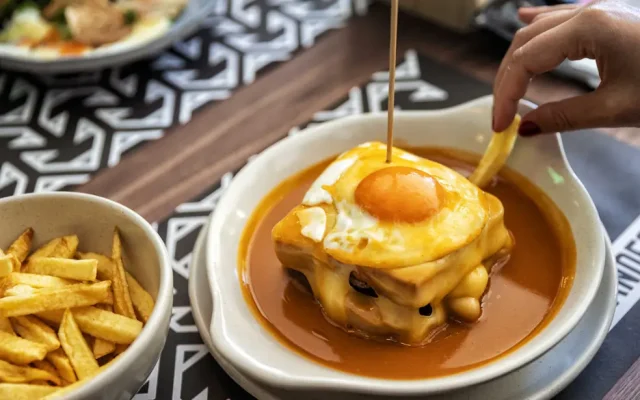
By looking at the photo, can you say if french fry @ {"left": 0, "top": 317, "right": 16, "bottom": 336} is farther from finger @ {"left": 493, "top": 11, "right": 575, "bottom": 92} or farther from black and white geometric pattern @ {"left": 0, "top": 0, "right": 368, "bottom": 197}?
finger @ {"left": 493, "top": 11, "right": 575, "bottom": 92}

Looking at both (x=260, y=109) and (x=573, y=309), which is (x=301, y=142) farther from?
(x=573, y=309)

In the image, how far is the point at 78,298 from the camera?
1176mm

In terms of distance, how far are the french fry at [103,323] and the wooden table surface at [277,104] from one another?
0.57 metres

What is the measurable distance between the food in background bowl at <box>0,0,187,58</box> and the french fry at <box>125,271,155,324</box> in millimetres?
1023

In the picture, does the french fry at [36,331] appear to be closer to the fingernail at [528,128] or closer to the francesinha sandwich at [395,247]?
the francesinha sandwich at [395,247]

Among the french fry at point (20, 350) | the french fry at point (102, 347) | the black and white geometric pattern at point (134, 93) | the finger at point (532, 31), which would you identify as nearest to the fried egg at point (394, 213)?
the finger at point (532, 31)

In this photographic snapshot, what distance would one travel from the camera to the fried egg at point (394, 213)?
125cm

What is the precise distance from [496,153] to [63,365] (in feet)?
3.21

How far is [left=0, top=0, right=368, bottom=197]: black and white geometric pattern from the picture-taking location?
6.47 ft

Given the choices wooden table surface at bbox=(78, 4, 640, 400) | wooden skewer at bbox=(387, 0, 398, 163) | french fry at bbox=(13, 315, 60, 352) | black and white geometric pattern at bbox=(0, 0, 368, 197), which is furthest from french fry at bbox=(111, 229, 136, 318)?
black and white geometric pattern at bbox=(0, 0, 368, 197)

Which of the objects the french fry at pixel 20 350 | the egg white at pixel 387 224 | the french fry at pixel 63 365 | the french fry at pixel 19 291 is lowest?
the french fry at pixel 63 365

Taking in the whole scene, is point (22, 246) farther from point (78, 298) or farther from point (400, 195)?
point (400, 195)

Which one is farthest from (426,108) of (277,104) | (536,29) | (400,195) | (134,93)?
(134,93)

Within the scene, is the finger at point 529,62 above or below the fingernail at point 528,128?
above
